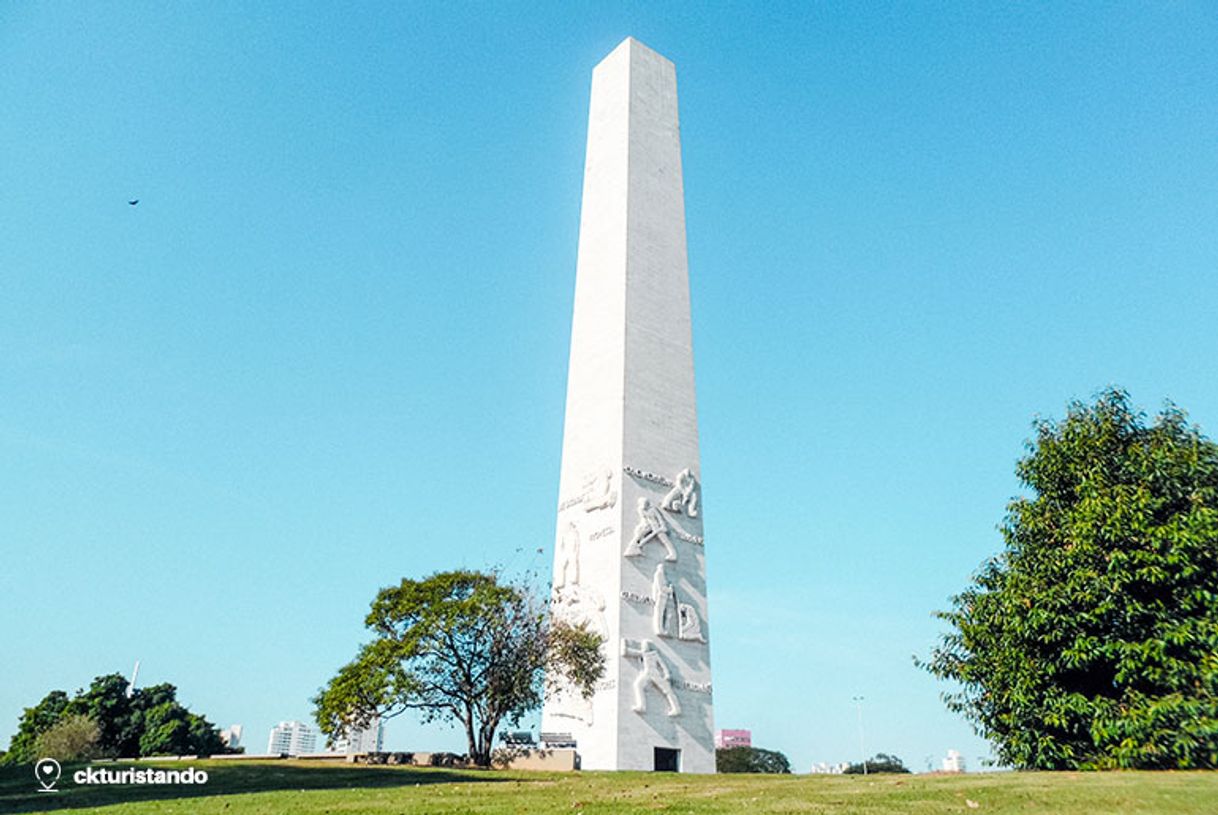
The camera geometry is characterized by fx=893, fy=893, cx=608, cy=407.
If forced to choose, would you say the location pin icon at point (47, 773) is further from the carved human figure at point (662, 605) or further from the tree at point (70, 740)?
the tree at point (70, 740)

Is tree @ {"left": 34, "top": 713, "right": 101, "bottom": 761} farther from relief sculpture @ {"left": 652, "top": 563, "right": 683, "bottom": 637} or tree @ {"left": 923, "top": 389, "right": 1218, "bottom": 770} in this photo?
tree @ {"left": 923, "top": 389, "right": 1218, "bottom": 770}

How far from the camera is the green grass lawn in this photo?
13.7 m

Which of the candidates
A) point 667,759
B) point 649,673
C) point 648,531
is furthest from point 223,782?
point 648,531

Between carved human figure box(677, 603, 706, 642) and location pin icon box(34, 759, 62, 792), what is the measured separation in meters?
20.4

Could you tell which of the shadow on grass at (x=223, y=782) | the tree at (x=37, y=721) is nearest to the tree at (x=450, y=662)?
the shadow on grass at (x=223, y=782)

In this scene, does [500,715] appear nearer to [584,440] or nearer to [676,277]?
[584,440]

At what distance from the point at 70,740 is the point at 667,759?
37908mm

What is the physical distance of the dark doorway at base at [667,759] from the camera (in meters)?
32.0

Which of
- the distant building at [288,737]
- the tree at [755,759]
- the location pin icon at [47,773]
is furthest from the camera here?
the distant building at [288,737]

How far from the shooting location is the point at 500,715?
1068 inches

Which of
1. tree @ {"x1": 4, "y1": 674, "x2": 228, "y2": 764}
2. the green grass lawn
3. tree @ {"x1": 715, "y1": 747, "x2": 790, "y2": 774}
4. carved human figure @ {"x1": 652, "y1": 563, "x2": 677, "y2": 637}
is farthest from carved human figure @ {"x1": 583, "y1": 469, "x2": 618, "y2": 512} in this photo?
tree @ {"x1": 4, "y1": 674, "x2": 228, "y2": 764}

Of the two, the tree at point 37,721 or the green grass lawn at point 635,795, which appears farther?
the tree at point 37,721

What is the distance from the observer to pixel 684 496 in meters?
36.4

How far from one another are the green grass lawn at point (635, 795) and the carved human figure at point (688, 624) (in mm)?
13419
